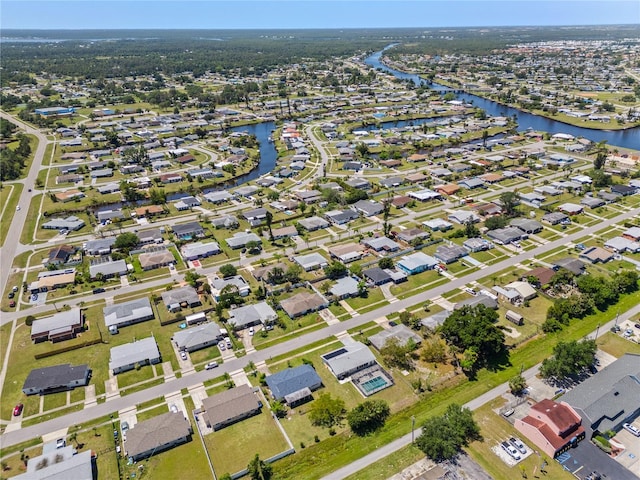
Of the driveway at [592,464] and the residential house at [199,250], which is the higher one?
the residential house at [199,250]

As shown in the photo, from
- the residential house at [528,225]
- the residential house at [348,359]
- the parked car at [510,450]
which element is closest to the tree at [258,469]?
the residential house at [348,359]

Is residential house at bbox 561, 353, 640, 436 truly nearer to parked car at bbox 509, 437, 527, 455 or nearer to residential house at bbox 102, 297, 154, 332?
parked car at bbox 509, 437, 527, 455

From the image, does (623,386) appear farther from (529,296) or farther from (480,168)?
(480,168)

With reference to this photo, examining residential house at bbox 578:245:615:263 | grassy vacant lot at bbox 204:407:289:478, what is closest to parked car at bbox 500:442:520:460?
grassy vacant lot at bbox 204:407:289:478

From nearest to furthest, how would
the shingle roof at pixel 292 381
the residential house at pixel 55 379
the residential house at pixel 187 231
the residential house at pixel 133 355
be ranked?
the shingle roof at pixel 292 381 → the residential house at pixel 55 379 → the residential house at pixel 133 355 → the residential house at pixel 187 231

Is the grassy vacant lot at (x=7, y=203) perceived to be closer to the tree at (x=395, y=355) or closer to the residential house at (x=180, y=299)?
the residential house at (x=180, y=299)

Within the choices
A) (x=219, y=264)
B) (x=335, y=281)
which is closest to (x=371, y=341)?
(x=335, y=281)

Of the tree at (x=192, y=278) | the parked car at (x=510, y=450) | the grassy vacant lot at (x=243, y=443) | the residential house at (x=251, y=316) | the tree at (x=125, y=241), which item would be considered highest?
the tree at (x=125, y=241)

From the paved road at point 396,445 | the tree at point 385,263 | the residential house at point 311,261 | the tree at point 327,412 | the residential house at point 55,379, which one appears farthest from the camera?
the residential house at point 311,261
